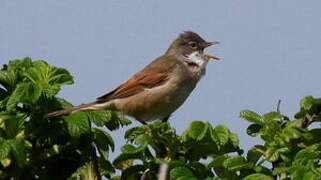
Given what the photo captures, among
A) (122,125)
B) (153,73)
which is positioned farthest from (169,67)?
(122,125)

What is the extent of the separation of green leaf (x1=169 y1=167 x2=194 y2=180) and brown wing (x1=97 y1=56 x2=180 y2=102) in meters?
3.91

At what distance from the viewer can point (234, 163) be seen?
11.9 ft

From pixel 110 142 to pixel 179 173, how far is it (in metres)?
0.61

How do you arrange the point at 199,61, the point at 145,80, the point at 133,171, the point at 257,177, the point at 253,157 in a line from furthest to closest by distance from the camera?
the point at 199,61
the point at 145,80
the point at 133,171
the point at 253,157
the point at 257,177

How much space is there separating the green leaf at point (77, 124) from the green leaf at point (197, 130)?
582mm

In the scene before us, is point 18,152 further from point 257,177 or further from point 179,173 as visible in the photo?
point 257,177

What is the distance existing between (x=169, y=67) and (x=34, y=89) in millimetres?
4227

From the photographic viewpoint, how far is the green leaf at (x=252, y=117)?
13.3ft

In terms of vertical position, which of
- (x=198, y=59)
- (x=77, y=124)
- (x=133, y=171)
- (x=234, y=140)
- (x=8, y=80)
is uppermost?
(x=8, y=80)

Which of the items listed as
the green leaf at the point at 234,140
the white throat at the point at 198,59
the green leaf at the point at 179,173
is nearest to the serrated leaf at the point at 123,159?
the green leaf at the point at 179,173

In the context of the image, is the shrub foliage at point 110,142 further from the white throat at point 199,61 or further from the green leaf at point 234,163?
the white throat at point 199,61

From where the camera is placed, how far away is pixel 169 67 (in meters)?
8.05

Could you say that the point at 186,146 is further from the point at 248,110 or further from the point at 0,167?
the point at 0,167

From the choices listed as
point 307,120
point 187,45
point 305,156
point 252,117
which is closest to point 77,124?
point 252,117
